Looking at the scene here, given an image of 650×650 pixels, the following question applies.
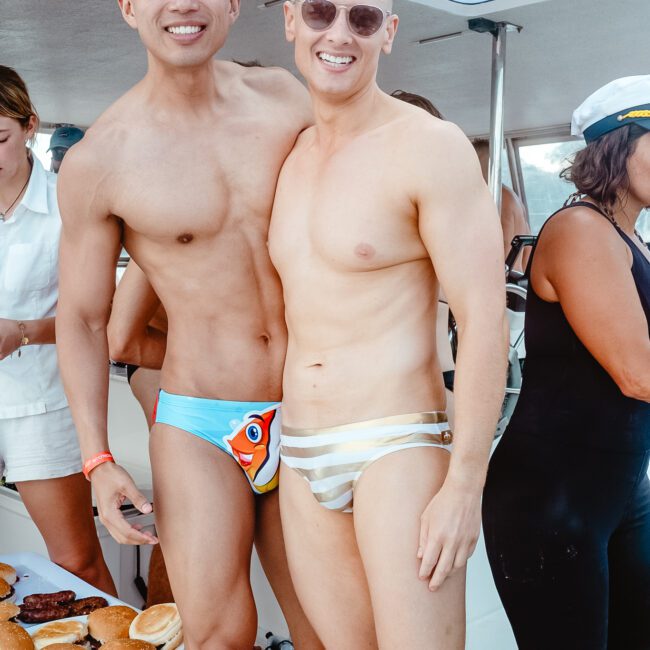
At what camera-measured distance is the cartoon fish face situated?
1.79 meters

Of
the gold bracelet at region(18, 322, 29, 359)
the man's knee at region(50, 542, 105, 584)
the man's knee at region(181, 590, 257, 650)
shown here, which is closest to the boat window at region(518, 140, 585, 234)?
the man's knee at region(50, 542, 105, 584)

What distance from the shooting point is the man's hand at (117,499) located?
5.47 ft

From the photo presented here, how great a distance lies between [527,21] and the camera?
4172mm

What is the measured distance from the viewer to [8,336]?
7.65ft

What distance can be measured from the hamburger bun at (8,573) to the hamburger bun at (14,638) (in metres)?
0.31

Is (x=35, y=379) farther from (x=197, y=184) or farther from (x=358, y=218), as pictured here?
(x=358, y=218)

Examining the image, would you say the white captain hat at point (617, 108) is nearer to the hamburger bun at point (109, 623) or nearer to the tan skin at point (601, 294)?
the tan skin at point (601, 294)

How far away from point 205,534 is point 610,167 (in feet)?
3.70

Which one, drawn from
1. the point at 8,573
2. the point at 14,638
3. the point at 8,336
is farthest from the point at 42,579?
the point at 8,336

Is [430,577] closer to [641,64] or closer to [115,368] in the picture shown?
[115,368]

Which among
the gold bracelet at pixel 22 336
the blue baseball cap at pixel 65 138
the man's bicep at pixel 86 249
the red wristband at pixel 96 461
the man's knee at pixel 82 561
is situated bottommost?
the man's knee at pixel 82 561

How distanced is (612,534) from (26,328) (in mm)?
1581

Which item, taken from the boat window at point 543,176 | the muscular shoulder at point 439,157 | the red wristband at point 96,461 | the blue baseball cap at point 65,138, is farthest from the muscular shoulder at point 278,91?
the boat window at point 543,176

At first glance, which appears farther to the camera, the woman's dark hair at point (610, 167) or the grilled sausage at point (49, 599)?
the grilled sausage at point (49, 599)
